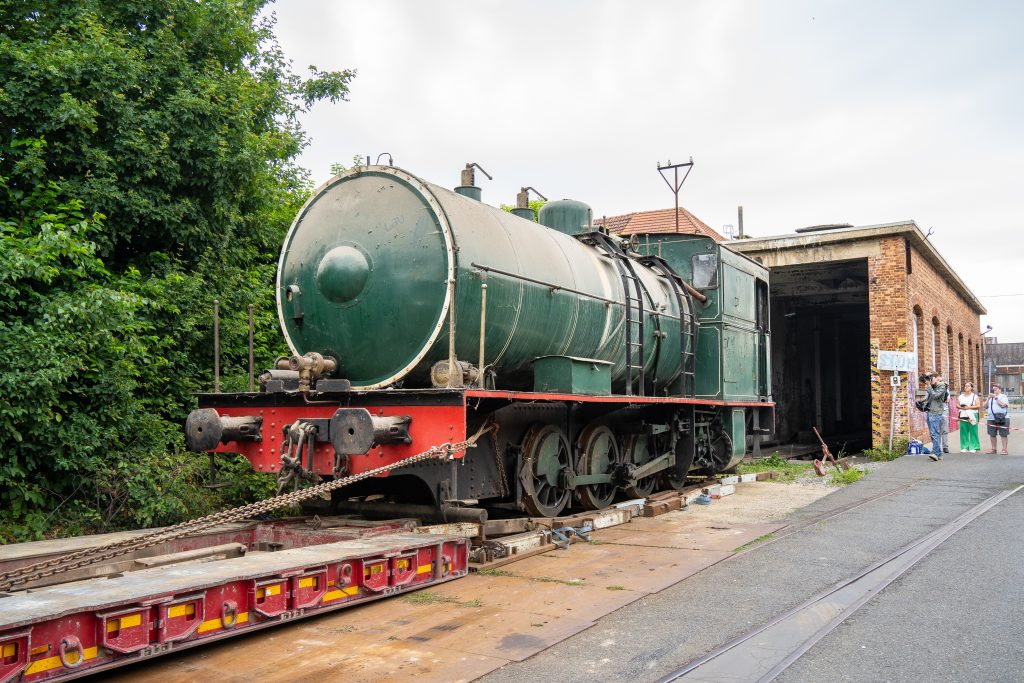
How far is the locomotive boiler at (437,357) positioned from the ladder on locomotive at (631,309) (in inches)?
1.4

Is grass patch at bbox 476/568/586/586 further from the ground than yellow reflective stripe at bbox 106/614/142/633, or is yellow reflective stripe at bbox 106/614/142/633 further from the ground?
yellow reflective stripe at bbox 106/614/142/633

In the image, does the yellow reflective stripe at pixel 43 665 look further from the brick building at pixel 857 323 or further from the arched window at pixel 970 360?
the arched window at pixel 970 360

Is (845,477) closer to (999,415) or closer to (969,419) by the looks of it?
(999,415)

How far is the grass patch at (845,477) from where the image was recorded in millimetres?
11984

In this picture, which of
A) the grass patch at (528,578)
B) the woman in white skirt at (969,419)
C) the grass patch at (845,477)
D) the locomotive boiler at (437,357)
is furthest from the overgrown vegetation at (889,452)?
the grass patch at (528,578)

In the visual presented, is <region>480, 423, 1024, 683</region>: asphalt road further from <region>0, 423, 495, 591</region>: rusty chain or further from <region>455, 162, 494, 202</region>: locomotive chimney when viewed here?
<region>455, 162, 494, 202</region>: locomotive chimney

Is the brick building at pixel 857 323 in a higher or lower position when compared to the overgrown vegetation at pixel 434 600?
higher

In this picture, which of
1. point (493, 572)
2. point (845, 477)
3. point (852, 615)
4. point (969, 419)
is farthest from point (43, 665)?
point (969, 419)

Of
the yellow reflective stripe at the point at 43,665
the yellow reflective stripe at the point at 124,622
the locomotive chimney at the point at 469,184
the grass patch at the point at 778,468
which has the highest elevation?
the locomotive chimney at the point at 469,184

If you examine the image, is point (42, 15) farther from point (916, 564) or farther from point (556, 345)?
point (916, 564)

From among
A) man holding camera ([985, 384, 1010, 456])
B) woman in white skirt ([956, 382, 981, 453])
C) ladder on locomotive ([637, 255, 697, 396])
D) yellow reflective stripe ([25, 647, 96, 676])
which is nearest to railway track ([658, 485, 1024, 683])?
yellow reflective stripe ([25, 647, 96, 676])

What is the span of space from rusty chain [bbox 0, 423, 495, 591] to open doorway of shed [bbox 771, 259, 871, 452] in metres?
14.6

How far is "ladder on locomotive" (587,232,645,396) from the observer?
28.7 ft

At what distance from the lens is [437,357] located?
6.25m
